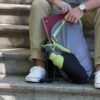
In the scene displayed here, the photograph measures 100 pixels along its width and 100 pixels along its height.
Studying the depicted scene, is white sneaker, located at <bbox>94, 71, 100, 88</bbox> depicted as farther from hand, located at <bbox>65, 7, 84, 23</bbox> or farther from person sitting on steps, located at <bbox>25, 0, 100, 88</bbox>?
hand, located at <bbox>65, 7, 84, 23</bbox>

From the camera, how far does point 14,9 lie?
3328mm

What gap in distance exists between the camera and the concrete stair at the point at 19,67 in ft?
8.09

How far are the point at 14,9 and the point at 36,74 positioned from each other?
96cm

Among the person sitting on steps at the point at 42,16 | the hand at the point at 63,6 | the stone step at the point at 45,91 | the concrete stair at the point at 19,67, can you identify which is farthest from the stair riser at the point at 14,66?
the hand at the point at 63,6

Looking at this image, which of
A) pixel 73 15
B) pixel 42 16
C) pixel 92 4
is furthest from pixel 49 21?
pixel 92 4

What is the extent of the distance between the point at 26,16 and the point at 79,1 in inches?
24.1

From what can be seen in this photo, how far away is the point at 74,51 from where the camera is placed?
2578mm

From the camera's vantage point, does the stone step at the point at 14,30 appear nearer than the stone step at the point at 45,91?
No

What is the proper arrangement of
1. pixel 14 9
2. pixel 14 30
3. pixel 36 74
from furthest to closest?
pixel 14 9 < pixel 14 30 < pixel 36 74

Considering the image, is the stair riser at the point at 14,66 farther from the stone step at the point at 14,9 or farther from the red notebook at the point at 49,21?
the stone step at the point at 14,9

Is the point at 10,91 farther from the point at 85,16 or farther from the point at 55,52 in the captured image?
the point at 85,16

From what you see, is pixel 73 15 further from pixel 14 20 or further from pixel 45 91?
pixel 14 20

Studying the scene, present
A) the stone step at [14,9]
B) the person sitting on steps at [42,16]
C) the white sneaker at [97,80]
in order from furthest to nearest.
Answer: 1. the stone step at [14,9]
2. the person sitting on steps at [42,16]
3. the white sneaker at [97,80]

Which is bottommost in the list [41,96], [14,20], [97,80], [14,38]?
[41,96]
